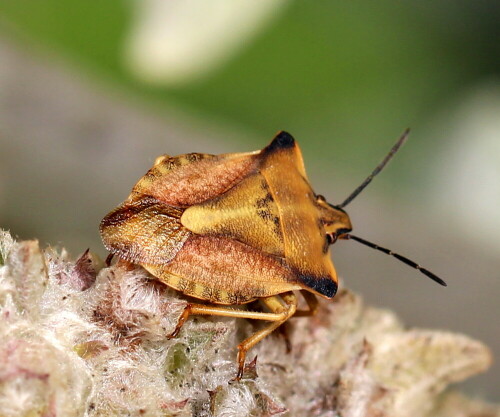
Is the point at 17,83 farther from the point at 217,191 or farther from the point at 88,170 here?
the point at 217,191

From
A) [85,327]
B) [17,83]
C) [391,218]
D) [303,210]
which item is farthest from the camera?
[391,218]

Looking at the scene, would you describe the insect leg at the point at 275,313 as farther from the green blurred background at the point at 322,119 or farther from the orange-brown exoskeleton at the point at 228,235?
the green blurred background at the point at 322,119

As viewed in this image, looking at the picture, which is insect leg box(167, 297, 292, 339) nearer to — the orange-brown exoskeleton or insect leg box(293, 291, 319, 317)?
the orange-brown exoskeleton

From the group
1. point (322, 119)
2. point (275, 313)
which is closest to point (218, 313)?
point (275, 313)

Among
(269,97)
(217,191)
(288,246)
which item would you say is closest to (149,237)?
(217,191)

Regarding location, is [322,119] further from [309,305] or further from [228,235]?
[228,235]

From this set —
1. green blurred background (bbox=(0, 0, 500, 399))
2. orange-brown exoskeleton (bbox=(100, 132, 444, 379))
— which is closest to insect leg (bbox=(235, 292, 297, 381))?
orange-brown exoskeleton (bbox=(100, 132, 444, 379))
